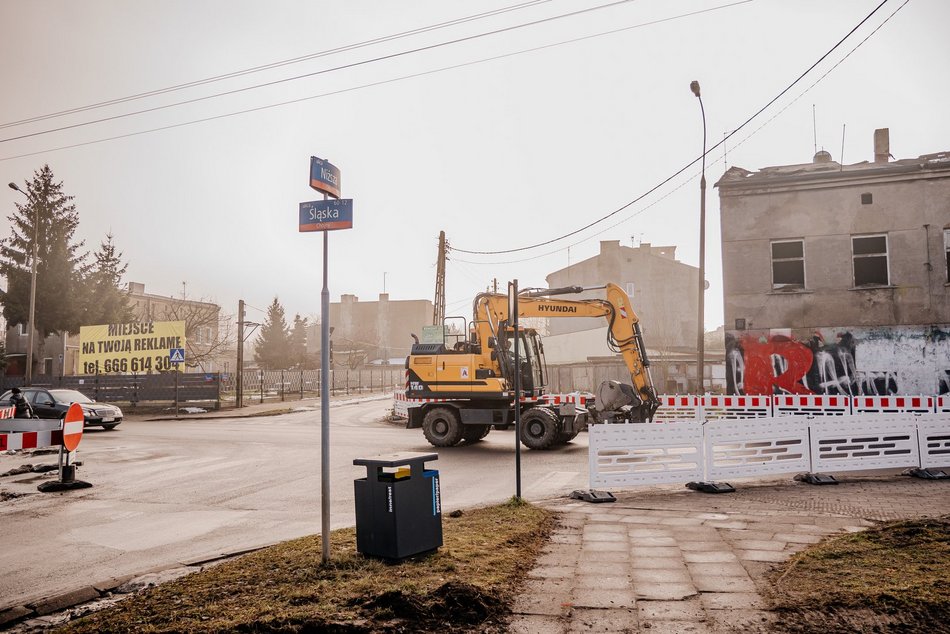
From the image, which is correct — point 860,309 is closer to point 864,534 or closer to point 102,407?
point 864,534

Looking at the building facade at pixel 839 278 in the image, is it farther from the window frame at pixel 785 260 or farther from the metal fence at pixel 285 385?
the metal fence at pixel 285 385

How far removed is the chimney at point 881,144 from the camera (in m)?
23.5

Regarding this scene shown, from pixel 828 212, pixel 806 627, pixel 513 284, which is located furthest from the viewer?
pixel 828 212

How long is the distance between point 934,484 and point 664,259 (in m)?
45.8

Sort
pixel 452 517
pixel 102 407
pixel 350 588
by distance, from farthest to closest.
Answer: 1. pixel 102 407
2. pixel 452 517
3. pixel 350 588

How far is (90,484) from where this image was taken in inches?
Answer: 446

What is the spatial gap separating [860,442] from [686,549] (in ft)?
21.6

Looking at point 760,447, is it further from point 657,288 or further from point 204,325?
point 204,325

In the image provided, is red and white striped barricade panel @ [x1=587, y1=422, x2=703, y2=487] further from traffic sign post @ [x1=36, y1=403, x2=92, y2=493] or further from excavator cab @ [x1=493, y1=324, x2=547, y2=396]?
traffic sign post @ [x1=36, y1=403, x2=92, y2=493]

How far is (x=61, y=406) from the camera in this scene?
2050cm

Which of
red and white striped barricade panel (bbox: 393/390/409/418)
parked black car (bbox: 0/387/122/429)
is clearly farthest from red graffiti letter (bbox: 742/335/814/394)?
parked black car (bbox: 0/387/122/429)

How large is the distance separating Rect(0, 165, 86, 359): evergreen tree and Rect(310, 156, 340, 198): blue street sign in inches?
1614

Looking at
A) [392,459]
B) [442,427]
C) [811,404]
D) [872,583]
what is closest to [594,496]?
[392,459]

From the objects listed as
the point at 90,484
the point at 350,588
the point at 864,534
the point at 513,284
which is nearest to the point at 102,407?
the point at 90,484
